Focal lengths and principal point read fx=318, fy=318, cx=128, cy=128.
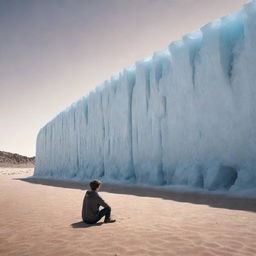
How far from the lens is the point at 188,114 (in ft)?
49.3

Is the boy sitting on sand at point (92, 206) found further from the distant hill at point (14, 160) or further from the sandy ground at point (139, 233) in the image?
the distant hill at point (14, 160)

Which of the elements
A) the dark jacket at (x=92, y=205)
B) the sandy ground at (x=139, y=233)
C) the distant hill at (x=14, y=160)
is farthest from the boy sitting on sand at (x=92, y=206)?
the distant hill at (x=14, y=160)

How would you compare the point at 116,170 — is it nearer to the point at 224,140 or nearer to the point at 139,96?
the point at 139,96

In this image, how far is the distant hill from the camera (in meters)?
108

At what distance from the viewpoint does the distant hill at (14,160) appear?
108m

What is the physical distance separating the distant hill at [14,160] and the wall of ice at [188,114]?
8986 cm

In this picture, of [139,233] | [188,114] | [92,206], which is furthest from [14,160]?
[139,233]

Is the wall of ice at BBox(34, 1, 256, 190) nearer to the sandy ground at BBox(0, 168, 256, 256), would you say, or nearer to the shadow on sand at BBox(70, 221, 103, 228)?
the sandy ground at BBox(0, 168, 256, 256)

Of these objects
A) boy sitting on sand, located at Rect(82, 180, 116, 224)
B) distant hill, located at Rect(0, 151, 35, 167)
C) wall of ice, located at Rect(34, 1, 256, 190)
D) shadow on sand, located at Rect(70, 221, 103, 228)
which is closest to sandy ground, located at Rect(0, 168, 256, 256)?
shadow on sand, located at Rect(70, 221, 103, 228)

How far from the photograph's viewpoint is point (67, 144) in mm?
33125

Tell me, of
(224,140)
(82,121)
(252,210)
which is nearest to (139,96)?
(224,140)

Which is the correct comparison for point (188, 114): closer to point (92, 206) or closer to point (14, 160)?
point (92, 206)

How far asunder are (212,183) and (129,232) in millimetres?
7549

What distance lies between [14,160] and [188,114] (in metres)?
109
